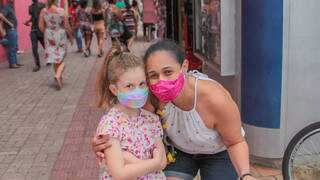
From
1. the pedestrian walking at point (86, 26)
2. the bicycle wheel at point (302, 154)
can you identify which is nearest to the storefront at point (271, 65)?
the bicycle wheel at point (302, 154)

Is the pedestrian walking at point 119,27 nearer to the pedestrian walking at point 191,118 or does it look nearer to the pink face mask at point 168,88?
the pedestrian walking at point 191,118

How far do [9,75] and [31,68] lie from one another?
38.5 inches

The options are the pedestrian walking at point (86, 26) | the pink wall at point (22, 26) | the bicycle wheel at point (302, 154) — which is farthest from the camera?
the pink wall at point (22, 26)

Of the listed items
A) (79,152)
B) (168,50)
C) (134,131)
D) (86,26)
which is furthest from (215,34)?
(86,26)

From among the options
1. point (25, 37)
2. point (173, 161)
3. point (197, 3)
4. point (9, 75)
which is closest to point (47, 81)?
point (9, 75)

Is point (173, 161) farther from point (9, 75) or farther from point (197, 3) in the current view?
point (9, 75)

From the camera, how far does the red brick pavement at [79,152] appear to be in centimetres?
537

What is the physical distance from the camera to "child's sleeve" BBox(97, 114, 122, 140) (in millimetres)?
2406

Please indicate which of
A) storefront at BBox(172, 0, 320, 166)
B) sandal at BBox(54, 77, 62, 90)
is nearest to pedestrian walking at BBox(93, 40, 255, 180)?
storefront at BBox(172, 0, 320, 166)

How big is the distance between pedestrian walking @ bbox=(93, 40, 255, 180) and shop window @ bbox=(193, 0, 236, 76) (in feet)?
8.43

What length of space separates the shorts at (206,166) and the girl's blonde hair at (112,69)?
1.74 ft

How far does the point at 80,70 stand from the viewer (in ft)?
41.6

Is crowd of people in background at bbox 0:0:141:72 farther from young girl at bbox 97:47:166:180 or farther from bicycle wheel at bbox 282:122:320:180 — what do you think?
young girl at bbox 97:47:166:180

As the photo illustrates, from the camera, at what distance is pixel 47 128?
7250mm
